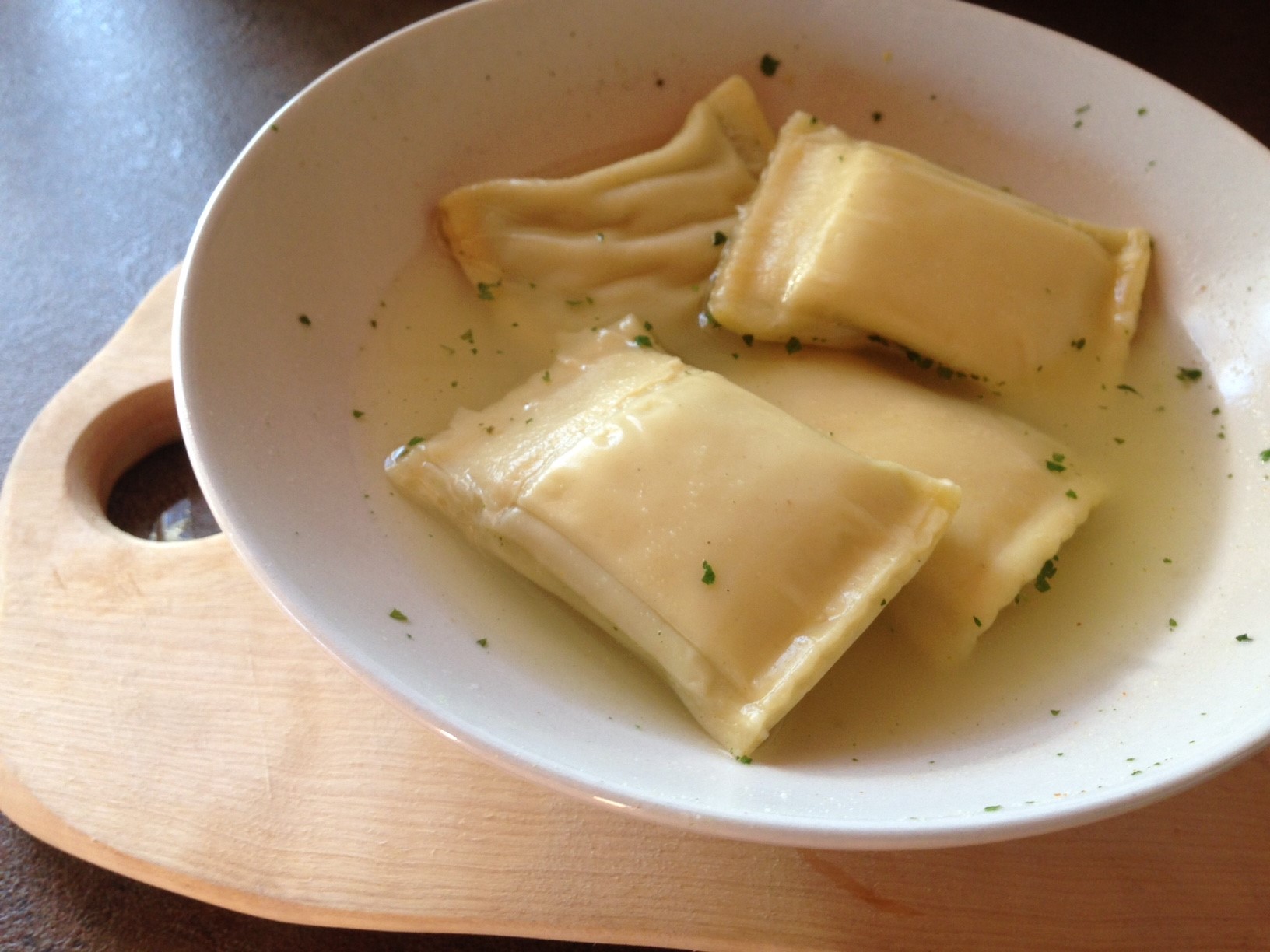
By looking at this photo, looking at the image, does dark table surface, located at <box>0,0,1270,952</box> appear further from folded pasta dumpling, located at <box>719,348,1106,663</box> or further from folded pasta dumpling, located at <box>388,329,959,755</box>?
folded pasta dumpling, located at <box>719,348,1106,663</box>

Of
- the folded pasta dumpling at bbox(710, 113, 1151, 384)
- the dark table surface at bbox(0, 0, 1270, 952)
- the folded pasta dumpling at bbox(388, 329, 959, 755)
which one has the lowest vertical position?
the dark table surface at bbox(0, 0, 1270, 952)

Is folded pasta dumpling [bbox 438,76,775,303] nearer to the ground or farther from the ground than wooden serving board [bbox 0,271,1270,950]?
farther from the ground

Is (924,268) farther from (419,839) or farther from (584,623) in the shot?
(419,839)

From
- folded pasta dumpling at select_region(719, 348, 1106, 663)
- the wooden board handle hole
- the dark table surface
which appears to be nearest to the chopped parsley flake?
folded pasta dumpling at select_region(719, 348, 1106, 663)

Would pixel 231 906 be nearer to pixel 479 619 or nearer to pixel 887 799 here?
pixel 479 619

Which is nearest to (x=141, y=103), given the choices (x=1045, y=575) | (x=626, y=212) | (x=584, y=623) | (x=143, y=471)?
(x=143, y=471)

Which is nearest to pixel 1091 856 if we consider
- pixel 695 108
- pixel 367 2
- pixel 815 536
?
pixel 815 536

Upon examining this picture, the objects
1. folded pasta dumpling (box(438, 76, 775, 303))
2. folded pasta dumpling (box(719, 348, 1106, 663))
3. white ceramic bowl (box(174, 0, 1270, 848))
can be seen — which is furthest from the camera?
folded pasta dumpling (box(438, 76, 775, 303))
